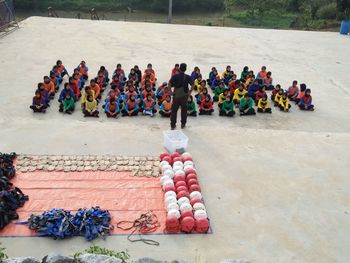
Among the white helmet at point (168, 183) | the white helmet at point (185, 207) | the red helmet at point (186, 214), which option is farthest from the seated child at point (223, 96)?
the red helmet at point (186, 214)

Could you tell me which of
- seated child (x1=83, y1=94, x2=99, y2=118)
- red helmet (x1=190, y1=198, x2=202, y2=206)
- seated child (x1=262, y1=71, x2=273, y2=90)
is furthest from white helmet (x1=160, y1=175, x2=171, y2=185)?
seated child (x1=262, y1=71, x2=273, y2=90)

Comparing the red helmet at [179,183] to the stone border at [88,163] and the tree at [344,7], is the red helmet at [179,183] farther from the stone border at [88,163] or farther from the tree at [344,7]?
the tree at [344,7]

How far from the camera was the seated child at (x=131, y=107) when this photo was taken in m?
8.52

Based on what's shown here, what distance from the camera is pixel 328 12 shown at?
2698 centimetres

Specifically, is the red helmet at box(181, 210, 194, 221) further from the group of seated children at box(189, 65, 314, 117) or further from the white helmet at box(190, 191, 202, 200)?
the group of seated children at box(189, 65, 314, 117)

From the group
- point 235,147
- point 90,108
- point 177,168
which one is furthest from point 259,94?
point 177,168

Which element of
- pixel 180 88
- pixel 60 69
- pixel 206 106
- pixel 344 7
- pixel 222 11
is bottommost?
pixel 222 11

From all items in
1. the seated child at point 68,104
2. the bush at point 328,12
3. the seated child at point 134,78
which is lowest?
the seated child at point 68,104

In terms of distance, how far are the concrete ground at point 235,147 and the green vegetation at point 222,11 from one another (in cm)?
1409

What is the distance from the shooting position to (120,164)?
6.50 meters

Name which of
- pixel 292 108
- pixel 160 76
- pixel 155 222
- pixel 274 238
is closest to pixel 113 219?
pixel 155 222

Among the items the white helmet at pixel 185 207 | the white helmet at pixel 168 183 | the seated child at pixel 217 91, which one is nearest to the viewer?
the white helmet at pixel 185 207

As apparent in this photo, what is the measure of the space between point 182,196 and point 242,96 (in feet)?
15.0

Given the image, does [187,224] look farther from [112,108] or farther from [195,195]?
[112,108]
